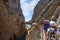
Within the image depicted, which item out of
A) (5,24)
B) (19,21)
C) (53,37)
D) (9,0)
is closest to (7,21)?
(5,24)

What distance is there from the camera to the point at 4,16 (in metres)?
12.7

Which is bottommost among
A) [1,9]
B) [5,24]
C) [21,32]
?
[21,32]

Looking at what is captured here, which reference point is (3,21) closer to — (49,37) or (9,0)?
(9,0)

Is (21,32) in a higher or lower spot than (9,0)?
lower

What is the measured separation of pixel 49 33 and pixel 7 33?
5.60 m

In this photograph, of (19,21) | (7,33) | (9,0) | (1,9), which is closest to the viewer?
(1,9)

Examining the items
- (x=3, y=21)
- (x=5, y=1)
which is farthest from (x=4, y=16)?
(x=5, y=1)

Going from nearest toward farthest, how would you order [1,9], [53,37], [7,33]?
[53,37] < [1,9] < [7,33]

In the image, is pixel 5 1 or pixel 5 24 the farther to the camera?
pixel 5 1

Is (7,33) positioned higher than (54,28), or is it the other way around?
(54,28)

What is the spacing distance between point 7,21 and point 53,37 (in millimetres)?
5948

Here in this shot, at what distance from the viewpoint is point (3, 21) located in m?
12.4

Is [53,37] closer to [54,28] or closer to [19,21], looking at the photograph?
[54,28]

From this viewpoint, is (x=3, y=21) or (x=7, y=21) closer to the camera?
(x=3, y=21)
